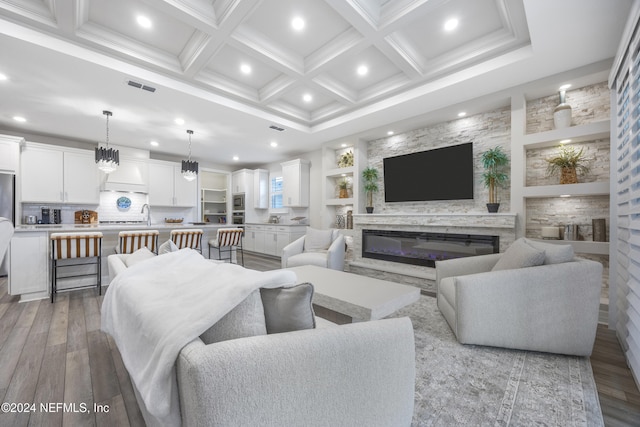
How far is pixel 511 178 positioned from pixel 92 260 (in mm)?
5681

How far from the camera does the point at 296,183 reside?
21.0 feet

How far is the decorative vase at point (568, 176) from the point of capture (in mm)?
2977

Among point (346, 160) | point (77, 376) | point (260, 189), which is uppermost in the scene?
point (346, 160)

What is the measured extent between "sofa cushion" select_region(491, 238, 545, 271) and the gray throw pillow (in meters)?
1.91

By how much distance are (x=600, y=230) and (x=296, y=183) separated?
5064mm

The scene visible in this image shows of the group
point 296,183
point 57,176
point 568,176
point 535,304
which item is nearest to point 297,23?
point 535,304

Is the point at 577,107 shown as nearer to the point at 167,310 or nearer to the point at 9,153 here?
the point at 167,310

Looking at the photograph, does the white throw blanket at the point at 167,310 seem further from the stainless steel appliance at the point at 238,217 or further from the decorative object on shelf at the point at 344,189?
the stainless steel appliance at the point at 238,217

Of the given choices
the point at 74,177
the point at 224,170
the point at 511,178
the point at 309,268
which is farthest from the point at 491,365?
the point at 224,170

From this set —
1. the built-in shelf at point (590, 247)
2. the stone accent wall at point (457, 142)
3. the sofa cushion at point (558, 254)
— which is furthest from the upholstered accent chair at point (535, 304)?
the stone accent wall at point (457, 142)

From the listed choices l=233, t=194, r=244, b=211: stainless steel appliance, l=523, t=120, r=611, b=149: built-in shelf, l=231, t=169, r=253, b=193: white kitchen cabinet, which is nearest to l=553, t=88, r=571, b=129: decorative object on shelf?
l=523, t=120, r=611, b=149: built-in shelf

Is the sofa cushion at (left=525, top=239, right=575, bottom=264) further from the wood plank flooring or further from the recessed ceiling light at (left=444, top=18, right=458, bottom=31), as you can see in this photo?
the recessed ceiling light at (left=444, top=18, right=458, bottom=31)

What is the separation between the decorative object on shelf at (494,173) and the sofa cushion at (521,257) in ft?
4.44

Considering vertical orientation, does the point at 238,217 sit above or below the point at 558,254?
above
